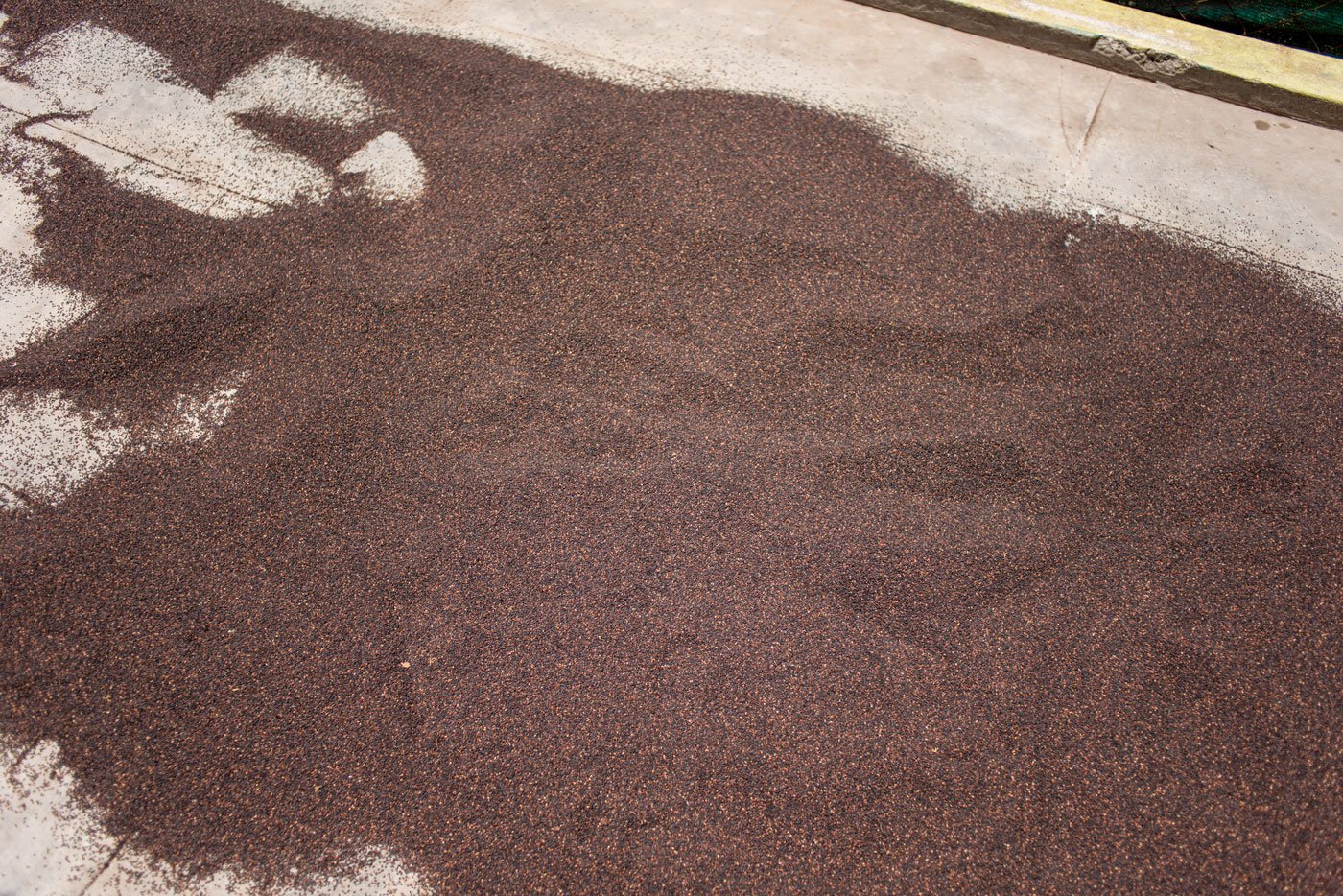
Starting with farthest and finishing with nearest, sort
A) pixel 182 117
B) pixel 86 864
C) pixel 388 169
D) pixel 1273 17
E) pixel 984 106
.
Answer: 1. pixel 1273 17
2. pixel 984 106
3. pixel 182 117
4. pixel 388 169
5. pixel 86 864

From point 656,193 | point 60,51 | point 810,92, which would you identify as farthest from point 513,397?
point 60,51

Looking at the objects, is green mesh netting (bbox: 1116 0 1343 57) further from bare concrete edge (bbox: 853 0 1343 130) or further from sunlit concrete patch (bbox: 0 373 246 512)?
sunlit concrete patch (bbox: 0 373 246 512)

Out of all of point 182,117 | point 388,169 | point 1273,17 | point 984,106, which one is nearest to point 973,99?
point 984,106

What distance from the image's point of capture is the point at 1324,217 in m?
3.59

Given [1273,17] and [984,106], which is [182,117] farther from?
[1273,17]

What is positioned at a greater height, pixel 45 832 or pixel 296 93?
pixel 296 93

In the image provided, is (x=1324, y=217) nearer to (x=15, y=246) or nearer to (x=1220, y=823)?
(x=1220, y=823)

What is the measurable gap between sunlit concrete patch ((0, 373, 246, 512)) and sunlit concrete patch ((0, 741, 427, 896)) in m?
0.95

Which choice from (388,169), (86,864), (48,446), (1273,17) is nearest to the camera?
(86,864)

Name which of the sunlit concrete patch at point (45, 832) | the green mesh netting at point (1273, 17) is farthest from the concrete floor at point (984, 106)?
the sunlit concrete patch at point (45, 832)

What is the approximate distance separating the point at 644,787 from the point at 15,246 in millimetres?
3137

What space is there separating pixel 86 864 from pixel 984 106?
418 cm

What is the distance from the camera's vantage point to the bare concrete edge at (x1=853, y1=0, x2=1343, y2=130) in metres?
3.93

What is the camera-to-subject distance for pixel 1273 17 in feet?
14.1
